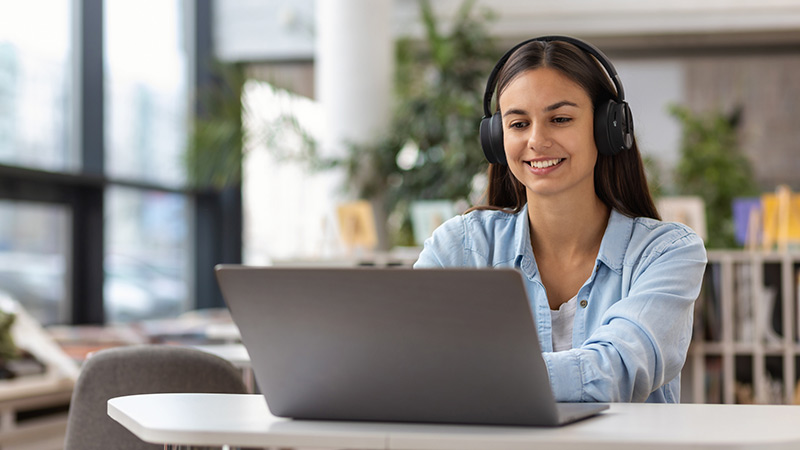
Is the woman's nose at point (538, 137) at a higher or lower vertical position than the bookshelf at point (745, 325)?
higher

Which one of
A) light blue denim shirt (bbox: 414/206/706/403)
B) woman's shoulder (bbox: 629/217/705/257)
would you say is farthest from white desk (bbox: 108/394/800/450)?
woman's shoulder (bbox: 629/217/705/257)

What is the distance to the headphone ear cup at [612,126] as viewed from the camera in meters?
1.51

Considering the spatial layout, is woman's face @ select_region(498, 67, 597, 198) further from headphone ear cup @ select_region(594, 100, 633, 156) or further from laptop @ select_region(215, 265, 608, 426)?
laptop @ select_region(215, 265, 608, 426)

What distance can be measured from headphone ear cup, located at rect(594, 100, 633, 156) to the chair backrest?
810mm

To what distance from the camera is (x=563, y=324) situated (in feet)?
5.00

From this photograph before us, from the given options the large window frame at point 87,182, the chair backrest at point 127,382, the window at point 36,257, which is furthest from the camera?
the large window frame at point 87,182

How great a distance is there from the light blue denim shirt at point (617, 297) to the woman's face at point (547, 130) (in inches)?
4.6

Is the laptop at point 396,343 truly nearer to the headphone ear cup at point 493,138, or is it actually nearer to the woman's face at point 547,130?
the woman's face at point 547,130

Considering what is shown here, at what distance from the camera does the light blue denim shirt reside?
1.19 metres

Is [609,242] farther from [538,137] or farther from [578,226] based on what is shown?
[538,137]

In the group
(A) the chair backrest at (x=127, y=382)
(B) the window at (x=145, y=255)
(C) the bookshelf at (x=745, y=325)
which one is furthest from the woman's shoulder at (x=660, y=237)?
(B) the window at (x=145, y=255)

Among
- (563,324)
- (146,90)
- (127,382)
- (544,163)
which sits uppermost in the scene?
(146,90)

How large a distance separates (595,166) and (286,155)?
15.7 ft

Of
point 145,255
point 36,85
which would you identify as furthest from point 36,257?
point 145,255
